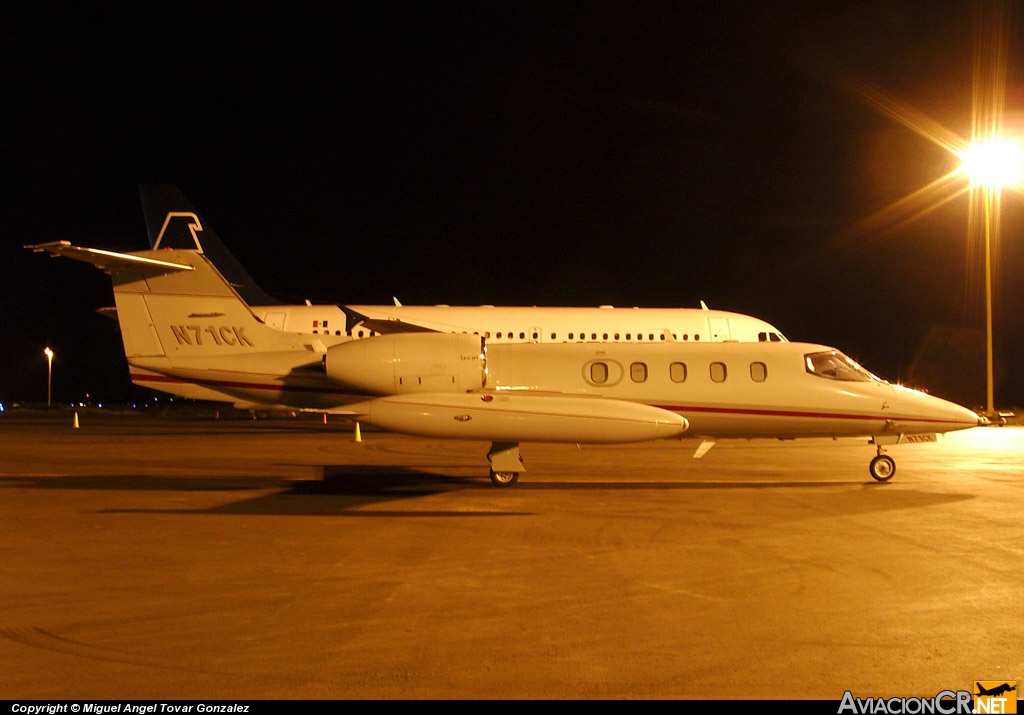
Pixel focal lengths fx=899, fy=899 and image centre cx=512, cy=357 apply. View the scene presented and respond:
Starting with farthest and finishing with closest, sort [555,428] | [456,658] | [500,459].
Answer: [500,459] → [555,428] → [456,658]

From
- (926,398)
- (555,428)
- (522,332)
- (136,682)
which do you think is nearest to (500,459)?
(555,428)

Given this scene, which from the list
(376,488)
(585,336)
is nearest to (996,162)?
(585,336)

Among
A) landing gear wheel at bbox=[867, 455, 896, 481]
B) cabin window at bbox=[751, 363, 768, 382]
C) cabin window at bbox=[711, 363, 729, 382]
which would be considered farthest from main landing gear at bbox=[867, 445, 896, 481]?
cabin window at bbox=[711, 363, 729, 382]

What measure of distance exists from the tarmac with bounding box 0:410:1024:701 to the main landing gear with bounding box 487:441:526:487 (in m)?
0.38

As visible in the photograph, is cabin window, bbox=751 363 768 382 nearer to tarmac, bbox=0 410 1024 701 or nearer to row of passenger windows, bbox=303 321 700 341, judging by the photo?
Answer: tarmac, bbox=0 410 1024 701

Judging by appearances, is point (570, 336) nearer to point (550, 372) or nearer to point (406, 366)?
point (550, 372)

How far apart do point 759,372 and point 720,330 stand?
14.6 meters

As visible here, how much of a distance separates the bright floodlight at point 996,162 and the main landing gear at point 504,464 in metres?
24.5

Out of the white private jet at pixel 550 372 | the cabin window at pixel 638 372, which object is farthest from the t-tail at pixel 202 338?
the cabin window at pixel 638 372

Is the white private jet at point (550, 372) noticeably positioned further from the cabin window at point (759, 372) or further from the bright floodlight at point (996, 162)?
the bright floodlight at point (996, 162)

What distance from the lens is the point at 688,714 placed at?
5.00 metres

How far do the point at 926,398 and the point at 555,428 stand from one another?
6759mm

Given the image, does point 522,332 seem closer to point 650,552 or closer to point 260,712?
point 650,552

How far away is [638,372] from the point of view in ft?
51.3
